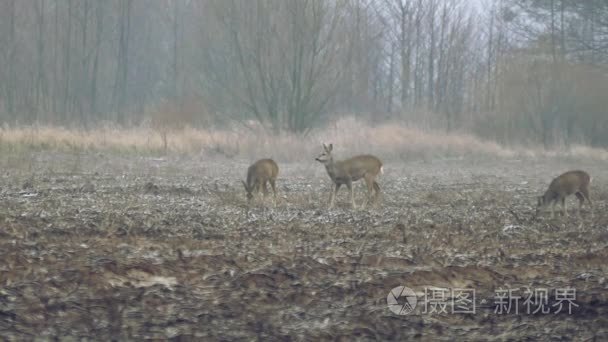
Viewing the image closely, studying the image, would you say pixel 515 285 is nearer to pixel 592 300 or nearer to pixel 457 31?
pixel 592 300

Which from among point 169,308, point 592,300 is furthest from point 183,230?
point 592,300

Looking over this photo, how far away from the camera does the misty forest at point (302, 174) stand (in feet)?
22.9

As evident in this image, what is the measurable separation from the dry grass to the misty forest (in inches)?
4.8

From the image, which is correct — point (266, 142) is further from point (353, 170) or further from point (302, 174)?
point (353, 170)

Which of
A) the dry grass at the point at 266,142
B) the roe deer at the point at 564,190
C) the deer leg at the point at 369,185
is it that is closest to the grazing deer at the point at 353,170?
the deer leg at the point at 369,185

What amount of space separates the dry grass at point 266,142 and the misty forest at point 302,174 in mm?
121

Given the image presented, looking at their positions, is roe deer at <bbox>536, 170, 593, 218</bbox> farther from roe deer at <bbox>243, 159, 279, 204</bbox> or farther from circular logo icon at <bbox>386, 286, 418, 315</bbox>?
circular logo icon at <bbox>386, 286, 418, 315</bbox>

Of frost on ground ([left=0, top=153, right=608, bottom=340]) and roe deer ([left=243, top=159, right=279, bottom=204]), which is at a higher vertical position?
roe deer ([left=243, top=159, right=279, bottom=204])

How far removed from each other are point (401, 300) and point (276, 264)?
1.50 metres

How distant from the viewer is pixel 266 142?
2953 cm

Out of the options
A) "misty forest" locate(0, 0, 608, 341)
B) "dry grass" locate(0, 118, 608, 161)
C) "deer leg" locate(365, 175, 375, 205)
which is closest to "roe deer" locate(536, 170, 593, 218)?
"misty forest" locate(0, 0, 608, 341)

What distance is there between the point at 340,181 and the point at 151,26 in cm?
4353

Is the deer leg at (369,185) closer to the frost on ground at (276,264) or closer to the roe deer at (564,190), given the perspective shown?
the frost on ground at (276,264)

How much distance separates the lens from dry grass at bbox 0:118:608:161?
27.8 m
